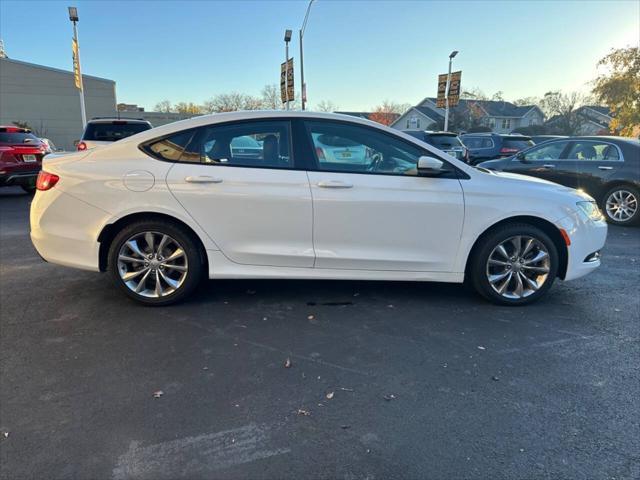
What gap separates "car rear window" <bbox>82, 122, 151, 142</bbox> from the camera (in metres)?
9.23

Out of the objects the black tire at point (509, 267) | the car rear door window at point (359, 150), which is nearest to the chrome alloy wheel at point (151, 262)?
the car rear door window at point (359, 150)

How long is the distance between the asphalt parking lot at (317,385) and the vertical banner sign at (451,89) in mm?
20227

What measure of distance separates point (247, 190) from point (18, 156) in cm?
923

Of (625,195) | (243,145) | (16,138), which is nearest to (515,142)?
(625,195)

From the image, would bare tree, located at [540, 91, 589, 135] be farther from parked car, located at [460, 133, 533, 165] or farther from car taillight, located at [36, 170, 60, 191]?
car taillight, located at [36, 170, 60, 191]

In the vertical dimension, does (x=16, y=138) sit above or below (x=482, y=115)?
below

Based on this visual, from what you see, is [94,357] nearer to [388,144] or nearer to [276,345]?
[276,345]

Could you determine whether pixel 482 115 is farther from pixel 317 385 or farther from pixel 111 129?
pixel 317 385

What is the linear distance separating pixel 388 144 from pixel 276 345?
2.00 metres

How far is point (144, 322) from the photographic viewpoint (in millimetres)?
3594

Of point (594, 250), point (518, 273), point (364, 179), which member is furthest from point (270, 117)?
point (594, 250)

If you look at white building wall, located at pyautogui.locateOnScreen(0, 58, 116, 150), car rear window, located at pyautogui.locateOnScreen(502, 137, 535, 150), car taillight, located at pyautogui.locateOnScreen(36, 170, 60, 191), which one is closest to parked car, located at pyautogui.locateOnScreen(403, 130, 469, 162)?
car rear window, located at pyautogui.locateOnScreen(502, 137, 535, 150)

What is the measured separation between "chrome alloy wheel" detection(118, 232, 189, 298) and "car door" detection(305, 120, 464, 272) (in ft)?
4.11

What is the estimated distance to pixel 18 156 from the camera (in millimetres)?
10055
